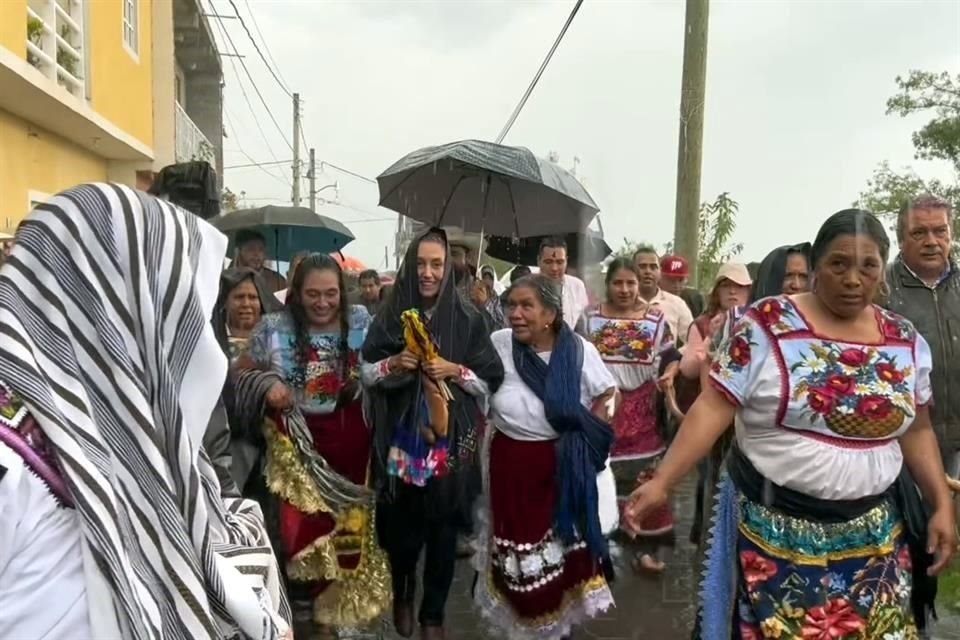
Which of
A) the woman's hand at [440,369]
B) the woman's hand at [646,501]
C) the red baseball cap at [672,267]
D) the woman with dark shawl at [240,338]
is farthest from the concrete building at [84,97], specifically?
the red baseball cap at [672,267]

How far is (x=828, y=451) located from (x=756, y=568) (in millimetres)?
434

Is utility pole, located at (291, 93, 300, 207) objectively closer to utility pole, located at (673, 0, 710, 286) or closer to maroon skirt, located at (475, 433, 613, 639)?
utility pole, located at (673, 0, 710, 286)

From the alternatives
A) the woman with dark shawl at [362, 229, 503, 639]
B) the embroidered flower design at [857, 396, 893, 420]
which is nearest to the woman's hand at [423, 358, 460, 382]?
the woman with dark shawl at [362, 229, 503, 639]

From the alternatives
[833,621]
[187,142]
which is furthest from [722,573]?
[187,142]

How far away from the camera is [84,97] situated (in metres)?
11.9

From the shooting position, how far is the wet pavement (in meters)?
4.49

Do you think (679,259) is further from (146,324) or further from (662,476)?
(146,324)

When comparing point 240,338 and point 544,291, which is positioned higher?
point 544,291

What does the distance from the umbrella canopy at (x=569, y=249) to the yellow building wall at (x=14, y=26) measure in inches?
194

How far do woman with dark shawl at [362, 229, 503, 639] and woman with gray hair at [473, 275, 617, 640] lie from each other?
14 cm

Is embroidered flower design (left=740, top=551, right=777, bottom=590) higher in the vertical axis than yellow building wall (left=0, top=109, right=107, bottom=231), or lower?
lower

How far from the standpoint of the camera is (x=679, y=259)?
295 inches

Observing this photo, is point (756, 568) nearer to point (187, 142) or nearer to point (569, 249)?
point (569, 249)

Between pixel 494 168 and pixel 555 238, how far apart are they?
1.95m
